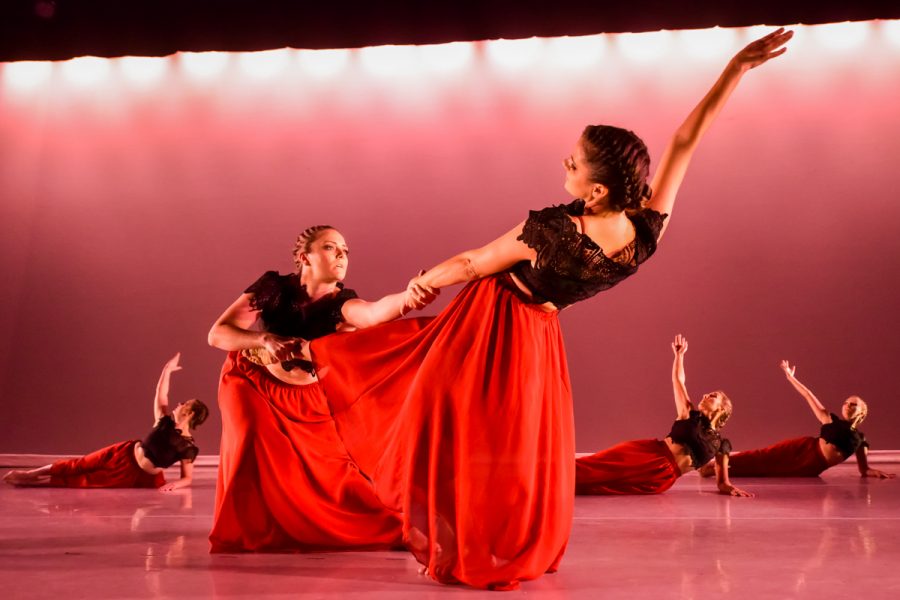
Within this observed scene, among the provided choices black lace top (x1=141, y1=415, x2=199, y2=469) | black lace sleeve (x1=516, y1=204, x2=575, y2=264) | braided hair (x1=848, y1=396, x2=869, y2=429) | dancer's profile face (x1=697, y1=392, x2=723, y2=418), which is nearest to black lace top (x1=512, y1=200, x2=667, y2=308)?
black lace sleeve (x1=516, y1=204, x2=575, y2=264)

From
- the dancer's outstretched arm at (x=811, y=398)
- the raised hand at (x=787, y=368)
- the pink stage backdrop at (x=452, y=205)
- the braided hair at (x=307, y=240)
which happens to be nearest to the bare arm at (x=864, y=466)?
the dancer's outstretched arm at (x=811, y=398)

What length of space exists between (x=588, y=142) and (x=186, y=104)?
5.54m

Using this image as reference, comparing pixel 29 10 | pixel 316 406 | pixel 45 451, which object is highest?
pixel 29 10

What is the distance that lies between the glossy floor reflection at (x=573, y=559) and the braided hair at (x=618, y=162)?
1.01 m

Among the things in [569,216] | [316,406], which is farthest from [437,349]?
[316,406]

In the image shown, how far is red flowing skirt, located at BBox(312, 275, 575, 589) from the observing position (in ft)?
7.41

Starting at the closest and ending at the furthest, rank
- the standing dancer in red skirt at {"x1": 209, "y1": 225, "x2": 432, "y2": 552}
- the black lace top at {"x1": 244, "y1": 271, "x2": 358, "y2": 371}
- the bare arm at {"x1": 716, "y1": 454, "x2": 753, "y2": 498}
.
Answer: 1. the standing dancer in red skirt at {"x1": 209, "y1": 225, "x2": 432, "y2": 552}
2. the black lace top at {"x1": 244, "y1": 271, "x2": 358, "y2": 371}
3. the bare arm at {"x1": 716, "y1": 454, "x2": 753, "y2": 498}

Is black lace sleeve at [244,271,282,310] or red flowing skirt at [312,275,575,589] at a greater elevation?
black lace sleeve at [244,271,282,310]

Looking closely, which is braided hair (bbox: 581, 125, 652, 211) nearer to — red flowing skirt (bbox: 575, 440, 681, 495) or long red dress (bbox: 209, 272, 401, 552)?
long red dress (bbox: 209, 272, 401, 552)

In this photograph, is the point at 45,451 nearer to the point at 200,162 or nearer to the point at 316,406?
the point at 200,162

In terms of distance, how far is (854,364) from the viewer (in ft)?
21.3

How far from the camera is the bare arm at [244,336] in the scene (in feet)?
9.03

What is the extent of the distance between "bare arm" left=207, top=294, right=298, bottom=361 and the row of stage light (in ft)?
14.1

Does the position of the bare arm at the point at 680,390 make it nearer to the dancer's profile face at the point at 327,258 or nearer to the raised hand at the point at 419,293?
the dancer's profile face at the point at 327,258
